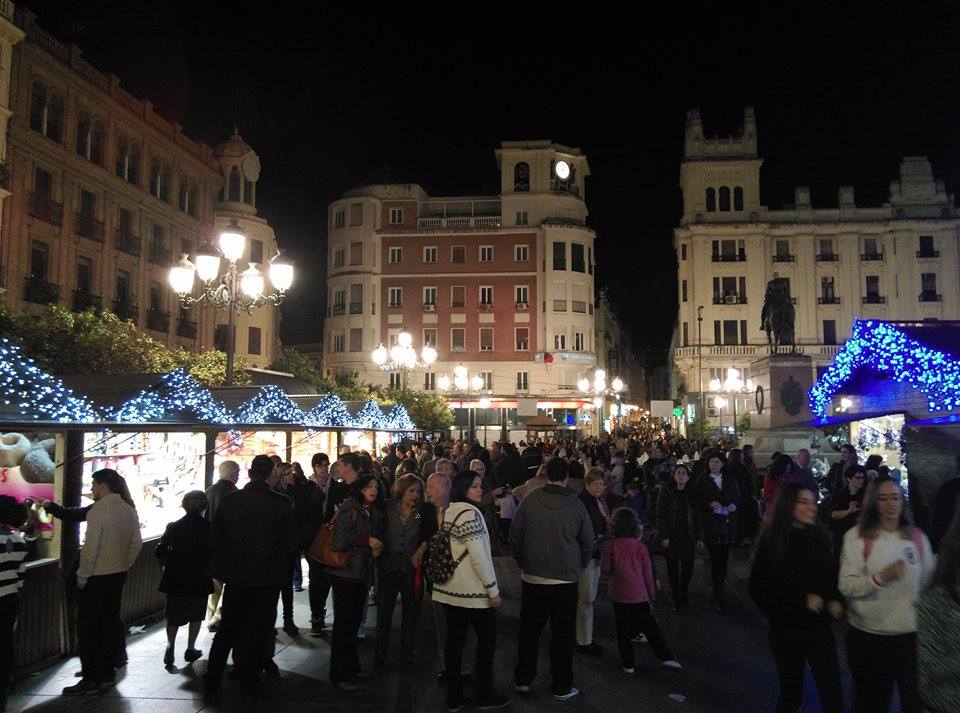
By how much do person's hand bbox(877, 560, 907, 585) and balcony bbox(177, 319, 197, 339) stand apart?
118 feet

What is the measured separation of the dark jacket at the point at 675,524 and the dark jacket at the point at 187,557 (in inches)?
196

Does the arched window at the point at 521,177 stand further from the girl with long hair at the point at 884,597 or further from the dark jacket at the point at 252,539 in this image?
the girl with long hair at the point at 884,597

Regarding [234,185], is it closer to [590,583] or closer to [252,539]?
[252,539]

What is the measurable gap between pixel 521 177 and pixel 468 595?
51130 mm

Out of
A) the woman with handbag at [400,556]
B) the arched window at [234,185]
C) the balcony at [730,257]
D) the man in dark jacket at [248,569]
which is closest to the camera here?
the man in dark jacket at [248,569]

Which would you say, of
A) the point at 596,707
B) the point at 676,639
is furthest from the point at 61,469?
the point at 676,639

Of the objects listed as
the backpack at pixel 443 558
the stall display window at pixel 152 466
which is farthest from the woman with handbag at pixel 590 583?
the stall display window at pixel 152 466

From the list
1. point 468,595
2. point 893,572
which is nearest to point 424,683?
point 468,595

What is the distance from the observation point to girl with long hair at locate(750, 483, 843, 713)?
15.6ft

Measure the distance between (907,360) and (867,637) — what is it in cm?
783

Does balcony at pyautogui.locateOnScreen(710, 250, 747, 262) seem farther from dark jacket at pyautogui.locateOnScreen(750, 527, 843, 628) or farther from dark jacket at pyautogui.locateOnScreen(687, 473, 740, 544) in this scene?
dark jacket at pyautogui.locateOnScreen(750, 527, 843, 628)

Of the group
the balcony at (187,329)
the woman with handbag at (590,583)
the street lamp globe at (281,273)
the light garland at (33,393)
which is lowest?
the woman with handbag at (590,583)

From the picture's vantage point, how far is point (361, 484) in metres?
6.69

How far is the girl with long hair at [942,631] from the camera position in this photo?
3.03 metres
